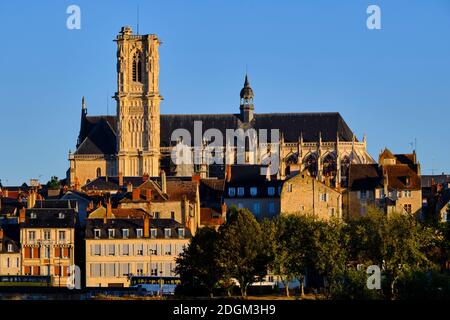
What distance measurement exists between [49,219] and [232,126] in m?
84.0

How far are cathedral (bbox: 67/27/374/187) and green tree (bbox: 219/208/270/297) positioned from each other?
8515 centimetres

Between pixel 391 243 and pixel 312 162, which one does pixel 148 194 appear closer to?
pixel 391 243

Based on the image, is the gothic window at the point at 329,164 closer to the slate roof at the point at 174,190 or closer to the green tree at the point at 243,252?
the slate roof at the point at 174,190

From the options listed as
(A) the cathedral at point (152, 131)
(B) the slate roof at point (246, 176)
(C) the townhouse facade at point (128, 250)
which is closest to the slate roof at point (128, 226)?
(C) the townhouse facade at point (128, 250)

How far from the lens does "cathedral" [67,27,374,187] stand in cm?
17188

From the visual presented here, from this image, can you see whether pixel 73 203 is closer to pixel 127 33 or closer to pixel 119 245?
pixel 119 245

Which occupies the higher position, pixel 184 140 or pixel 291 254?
pixel 184 140

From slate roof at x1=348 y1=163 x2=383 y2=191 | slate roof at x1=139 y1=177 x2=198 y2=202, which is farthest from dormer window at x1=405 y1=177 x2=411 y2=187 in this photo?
slate roof at x1=139 y1=177 x2=198 y2=202

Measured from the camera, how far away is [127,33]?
582 feet

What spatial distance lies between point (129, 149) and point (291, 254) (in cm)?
8986

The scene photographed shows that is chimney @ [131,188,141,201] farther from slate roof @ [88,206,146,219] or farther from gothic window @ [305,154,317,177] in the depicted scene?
gothic window @ [305,154,317,177]

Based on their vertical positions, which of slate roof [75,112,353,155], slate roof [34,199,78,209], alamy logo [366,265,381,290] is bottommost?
alamy logo [366,265,381,290]

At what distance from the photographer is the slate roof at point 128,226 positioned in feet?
313
